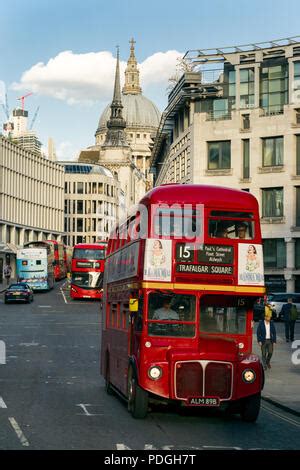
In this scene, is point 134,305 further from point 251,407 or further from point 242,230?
point 251,407

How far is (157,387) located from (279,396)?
650 centimetres

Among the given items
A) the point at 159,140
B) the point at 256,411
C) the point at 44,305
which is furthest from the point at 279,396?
the point at 159,140

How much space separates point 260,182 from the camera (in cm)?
7281

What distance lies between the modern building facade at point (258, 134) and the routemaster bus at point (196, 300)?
5388 centimetres

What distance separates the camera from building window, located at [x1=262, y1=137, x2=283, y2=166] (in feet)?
237

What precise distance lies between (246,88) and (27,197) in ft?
285

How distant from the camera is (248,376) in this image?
56.2ft

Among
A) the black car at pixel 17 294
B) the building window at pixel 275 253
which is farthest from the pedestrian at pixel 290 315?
the black car at pixel 17 294

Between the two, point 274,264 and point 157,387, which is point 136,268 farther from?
point 274,264

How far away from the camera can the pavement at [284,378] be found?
21531 millimetres

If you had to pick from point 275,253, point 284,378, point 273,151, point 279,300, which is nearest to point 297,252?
point 275,253

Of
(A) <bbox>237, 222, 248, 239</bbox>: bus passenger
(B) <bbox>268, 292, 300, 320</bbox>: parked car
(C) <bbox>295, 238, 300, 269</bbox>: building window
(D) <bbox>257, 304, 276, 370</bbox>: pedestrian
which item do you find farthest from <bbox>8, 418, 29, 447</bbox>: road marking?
(C) <bbox>295, 238, 300, 269</bbox>: building window

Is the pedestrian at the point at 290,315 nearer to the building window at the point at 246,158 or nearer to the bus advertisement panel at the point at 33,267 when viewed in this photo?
the building window at the point at 246,158
